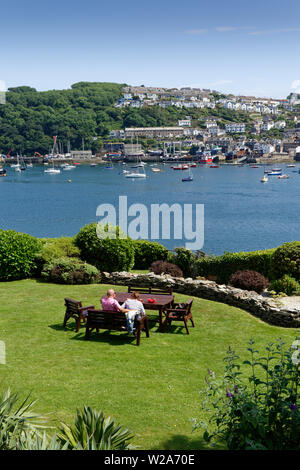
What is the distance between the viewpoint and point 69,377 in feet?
27.8

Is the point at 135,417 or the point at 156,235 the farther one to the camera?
the point at 156,235

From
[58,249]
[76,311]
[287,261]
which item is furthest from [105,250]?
[76,311]

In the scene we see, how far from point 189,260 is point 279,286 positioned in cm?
474

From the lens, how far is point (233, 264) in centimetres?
1767

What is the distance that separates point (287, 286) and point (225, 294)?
220 centimetres

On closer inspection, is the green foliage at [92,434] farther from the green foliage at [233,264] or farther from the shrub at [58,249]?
the green foliage at [233,264]

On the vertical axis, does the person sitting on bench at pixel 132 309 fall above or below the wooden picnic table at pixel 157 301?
above

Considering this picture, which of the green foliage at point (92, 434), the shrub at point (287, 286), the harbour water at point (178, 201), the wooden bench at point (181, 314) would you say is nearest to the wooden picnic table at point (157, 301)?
the wooden bench at point (181, 314)

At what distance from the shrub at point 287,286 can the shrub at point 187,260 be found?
174 inches

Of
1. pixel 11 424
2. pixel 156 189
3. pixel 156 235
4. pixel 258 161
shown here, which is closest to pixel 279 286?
pixel 11 424

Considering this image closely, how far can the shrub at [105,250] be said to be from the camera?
18094 millimetres
